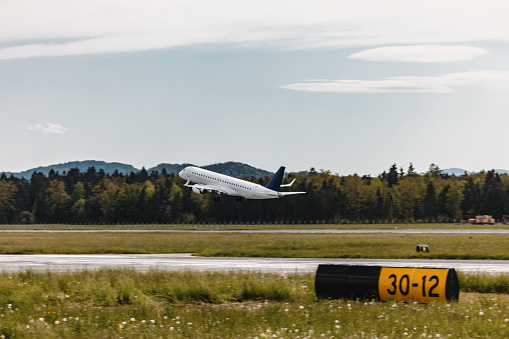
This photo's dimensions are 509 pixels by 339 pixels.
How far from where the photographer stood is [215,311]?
19.5 m

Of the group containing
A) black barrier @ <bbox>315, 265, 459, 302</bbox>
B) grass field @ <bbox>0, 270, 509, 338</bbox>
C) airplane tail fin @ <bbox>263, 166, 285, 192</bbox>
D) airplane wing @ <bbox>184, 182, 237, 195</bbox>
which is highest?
airplane tail fin @ <bbox>263, 166, 285, 192</bbox>

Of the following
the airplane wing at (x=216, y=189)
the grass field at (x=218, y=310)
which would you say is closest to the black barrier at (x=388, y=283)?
the grass field at (x=218, y=310)

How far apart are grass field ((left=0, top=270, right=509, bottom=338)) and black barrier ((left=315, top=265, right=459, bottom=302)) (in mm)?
458

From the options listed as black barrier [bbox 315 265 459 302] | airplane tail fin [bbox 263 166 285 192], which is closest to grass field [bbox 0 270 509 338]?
black barrier [bbox 315 265 459 302]

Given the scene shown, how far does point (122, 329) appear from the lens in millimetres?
16516

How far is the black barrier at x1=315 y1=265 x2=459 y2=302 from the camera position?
1970cm

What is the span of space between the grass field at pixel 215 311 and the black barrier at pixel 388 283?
1.50 ft

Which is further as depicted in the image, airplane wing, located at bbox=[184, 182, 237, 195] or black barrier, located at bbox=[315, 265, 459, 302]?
airplane wing, located at bbox=[184, 182, 237, 195]

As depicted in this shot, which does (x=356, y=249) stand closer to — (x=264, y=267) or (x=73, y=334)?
(x=264, y=267)

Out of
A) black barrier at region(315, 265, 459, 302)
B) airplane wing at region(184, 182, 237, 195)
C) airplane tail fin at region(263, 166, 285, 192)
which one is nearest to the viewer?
black barrier at region(315, 265, 459, 302)

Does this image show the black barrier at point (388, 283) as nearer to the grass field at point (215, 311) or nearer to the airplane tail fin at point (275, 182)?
the grass field at point (215, 311)

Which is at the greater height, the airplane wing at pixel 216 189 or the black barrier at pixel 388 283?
the airplane wing at pixel 216 189

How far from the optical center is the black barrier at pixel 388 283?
19703 millimetres

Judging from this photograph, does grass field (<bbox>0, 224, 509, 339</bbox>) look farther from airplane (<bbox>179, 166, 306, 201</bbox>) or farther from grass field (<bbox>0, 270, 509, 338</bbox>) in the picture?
airplane (<bbox>179, 166, 306, 201</bbox>)
